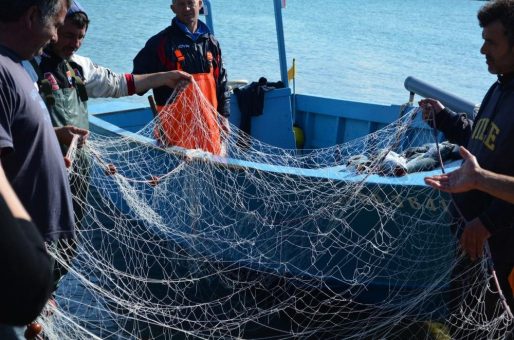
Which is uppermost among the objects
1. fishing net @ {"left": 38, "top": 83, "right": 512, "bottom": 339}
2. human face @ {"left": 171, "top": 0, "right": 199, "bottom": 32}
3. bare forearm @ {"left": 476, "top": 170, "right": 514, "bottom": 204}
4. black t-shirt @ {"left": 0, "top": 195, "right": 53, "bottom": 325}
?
black t-shirt @ {"left": 0, "top": 195, "right": 53, "bottom": 325}

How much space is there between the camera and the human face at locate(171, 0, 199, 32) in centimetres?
493

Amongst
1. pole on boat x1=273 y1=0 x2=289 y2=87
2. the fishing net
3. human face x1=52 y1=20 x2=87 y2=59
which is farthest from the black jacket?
pole on boat x1=273 y1=0 x2=289 y2=87

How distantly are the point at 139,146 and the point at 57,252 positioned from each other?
2150mm

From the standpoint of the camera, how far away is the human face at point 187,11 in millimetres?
4934

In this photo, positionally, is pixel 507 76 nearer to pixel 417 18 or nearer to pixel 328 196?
pixel 328 196

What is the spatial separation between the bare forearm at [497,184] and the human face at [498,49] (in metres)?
0.69

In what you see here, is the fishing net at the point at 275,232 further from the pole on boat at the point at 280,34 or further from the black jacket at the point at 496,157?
the pole on boat at the point at 280,34

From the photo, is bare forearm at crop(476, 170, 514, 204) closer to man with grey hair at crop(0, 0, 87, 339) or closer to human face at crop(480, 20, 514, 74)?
human face at crop(480, 20, 514, 74)

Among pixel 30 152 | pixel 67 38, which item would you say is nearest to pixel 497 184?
pixel 30 152

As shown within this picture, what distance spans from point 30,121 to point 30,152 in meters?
0.10

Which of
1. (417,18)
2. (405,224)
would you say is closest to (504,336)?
(405,224)

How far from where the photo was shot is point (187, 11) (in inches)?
195

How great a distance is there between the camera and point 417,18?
33.5m

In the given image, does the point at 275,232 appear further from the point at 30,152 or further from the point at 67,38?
the point at 30,152
